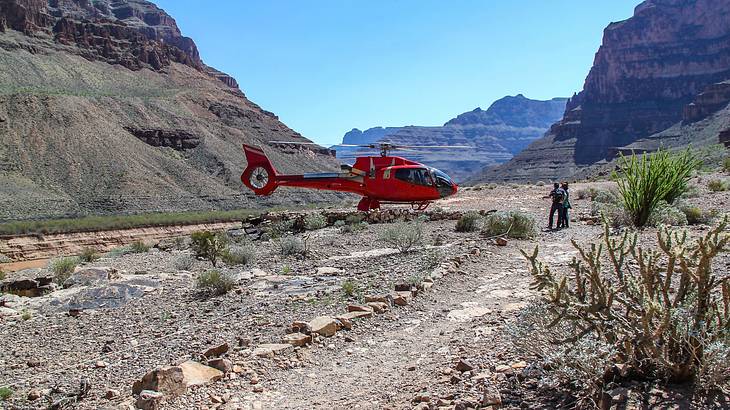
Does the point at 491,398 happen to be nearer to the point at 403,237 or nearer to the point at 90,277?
the point at 403,237

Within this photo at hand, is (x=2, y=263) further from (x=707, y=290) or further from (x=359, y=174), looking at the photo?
(x=707, y=290)

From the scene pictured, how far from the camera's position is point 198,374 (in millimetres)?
5324

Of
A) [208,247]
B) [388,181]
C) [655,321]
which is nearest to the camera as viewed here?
[655,321]

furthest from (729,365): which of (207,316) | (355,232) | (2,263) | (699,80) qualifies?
(699,80)

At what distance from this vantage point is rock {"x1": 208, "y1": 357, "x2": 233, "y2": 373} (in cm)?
547

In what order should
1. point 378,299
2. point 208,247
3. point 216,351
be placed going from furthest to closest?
point 208,247 < point 378,299 < point 216,351

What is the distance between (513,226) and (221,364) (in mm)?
8600

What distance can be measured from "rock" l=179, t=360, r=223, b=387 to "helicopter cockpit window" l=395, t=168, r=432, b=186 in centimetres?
1396

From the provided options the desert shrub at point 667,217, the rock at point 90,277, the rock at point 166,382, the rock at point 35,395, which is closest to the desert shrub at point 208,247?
the rock at point 90,277

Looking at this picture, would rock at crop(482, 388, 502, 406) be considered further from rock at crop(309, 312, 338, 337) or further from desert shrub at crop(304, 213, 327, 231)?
desert shrub at crop(304, 213, 327, 231)

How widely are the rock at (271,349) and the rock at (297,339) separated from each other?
6cm

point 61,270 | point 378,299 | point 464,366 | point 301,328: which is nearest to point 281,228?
point 61,270

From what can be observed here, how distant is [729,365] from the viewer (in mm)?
3498

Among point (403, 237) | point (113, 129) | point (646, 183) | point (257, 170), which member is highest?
point (113, 129)
